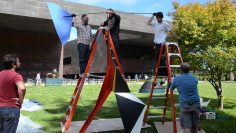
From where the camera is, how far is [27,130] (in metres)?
9.94

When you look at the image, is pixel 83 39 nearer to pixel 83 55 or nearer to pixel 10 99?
pixel 83 55

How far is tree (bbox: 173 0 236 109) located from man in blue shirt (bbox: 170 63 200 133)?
280 inches

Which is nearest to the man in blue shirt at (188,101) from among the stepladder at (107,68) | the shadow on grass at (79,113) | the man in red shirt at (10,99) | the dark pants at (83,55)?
the stepladder at (107,68)

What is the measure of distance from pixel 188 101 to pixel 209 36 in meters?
7.85

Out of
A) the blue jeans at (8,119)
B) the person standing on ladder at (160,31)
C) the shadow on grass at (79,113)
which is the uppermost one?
the person standing on ladder at (160,31)

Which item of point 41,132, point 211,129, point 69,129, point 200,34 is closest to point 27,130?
point 41,132

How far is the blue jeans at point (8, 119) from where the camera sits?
20.3 ft

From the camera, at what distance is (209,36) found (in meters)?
15.0

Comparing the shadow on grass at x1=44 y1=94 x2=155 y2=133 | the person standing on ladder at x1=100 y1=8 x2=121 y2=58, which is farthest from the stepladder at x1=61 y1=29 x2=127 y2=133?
the shadow on grass at x1=44 y1=94 x2=155 y2=133

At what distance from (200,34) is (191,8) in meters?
1.36

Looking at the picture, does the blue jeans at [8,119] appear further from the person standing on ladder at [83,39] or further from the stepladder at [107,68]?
the person standing on ladder at [83,39]

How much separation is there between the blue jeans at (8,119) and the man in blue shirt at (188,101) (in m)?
3.50

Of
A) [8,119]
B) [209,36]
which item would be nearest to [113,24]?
[8,119]

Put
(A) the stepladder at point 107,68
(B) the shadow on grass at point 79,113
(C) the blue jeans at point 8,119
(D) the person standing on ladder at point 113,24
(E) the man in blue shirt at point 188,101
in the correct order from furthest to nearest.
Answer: (B) the shadow on grass at point 79,113 → (D) the person standing on ladder at point 113,24 → (A) the stepladder at point 107,68 → (E) the man in blue shirt at point 188,101 → (C) the blue jeans at point 8,119
